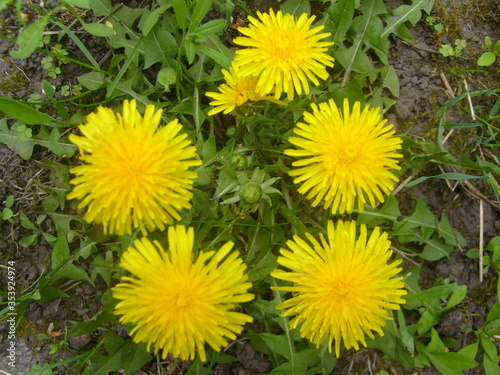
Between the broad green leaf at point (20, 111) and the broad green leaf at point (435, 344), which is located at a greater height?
the broad green leaf at point (20, 111)

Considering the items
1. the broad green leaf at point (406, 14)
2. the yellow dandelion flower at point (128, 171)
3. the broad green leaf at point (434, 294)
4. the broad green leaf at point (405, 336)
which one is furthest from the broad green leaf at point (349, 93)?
the broad green leaf at point (405, 336)

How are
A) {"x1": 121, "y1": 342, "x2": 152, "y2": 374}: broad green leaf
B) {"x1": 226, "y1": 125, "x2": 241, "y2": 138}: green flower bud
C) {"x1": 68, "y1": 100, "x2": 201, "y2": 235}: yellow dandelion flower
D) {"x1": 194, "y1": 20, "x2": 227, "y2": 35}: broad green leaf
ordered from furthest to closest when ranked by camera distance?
{"x1": 226, "y1": 125, "x2": 241, "y2": 138}: green flower bud → {"x1": 121, "y1": 342, "x2": 152, "y2": 374}: broad green leaf → {"x1": 194, "y1": 20, "x2": 227, "y2": 35}: broad green leaf → {"x1": 68, "y1": 100, "x2": 201, "y2": 235}: yellow dandelion flower

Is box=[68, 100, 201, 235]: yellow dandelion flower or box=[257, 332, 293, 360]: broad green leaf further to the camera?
box=[257, 332, 293, 360]: broad green leaf

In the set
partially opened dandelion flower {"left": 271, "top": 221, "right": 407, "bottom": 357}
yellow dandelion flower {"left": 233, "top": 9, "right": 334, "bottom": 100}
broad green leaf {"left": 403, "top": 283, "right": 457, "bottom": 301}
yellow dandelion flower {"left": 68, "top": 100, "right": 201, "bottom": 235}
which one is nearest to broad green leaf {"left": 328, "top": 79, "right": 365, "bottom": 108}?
yellow dandelion flower {"left": 233, "top": 9, "right": 334, "bottom": 100}

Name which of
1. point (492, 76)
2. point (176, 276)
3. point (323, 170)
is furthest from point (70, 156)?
point (492, 76)

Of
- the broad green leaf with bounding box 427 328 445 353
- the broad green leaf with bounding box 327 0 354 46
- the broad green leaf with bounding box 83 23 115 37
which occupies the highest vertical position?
the broad green leaf with bounding box 327 0 354 46

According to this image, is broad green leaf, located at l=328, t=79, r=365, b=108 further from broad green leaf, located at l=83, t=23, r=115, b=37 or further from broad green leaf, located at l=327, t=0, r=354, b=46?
broad green leaf, located at l=83, t=23, r=115, b=37

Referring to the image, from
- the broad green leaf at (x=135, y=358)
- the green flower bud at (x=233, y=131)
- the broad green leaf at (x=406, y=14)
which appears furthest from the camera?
the broad green leaf at (x=406, y=14)

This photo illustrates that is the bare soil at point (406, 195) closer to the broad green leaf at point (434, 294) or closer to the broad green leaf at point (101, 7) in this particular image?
the broad green leaf at point (101, 7)
